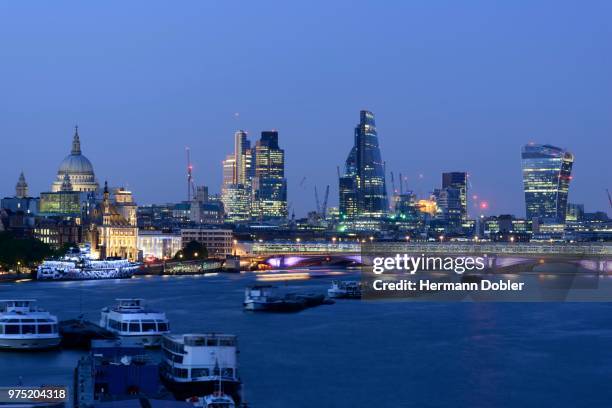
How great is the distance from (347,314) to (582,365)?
48.3ft

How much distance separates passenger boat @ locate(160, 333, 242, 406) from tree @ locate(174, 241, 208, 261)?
2585 inches

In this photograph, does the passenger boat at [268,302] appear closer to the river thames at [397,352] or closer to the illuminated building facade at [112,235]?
the river thames at [397,352]

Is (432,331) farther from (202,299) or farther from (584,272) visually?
(584,272)

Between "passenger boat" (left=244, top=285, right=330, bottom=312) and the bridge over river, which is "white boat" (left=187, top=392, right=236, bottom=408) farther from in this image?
the bridge over river

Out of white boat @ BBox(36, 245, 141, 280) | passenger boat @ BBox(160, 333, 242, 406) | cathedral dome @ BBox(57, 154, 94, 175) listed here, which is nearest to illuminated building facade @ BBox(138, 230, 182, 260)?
white boat @ BBox(36, 245, 141, 280)

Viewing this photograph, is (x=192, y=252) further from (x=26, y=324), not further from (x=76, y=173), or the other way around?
(x=26, y=324)

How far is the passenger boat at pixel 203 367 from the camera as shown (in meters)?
25.2

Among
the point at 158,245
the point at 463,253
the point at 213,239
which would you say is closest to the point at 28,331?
the point at 463,253

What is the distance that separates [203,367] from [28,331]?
8.17 m

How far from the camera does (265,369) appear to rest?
2969 cm

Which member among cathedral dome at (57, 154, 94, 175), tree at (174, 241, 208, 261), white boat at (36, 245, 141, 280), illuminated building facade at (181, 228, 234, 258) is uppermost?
cathedral dome at (57, 154, 94, 175)

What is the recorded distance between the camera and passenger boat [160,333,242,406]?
25203 mm

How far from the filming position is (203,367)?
2575 centimetres

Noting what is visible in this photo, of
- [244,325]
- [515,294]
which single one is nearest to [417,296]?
[515,294]
